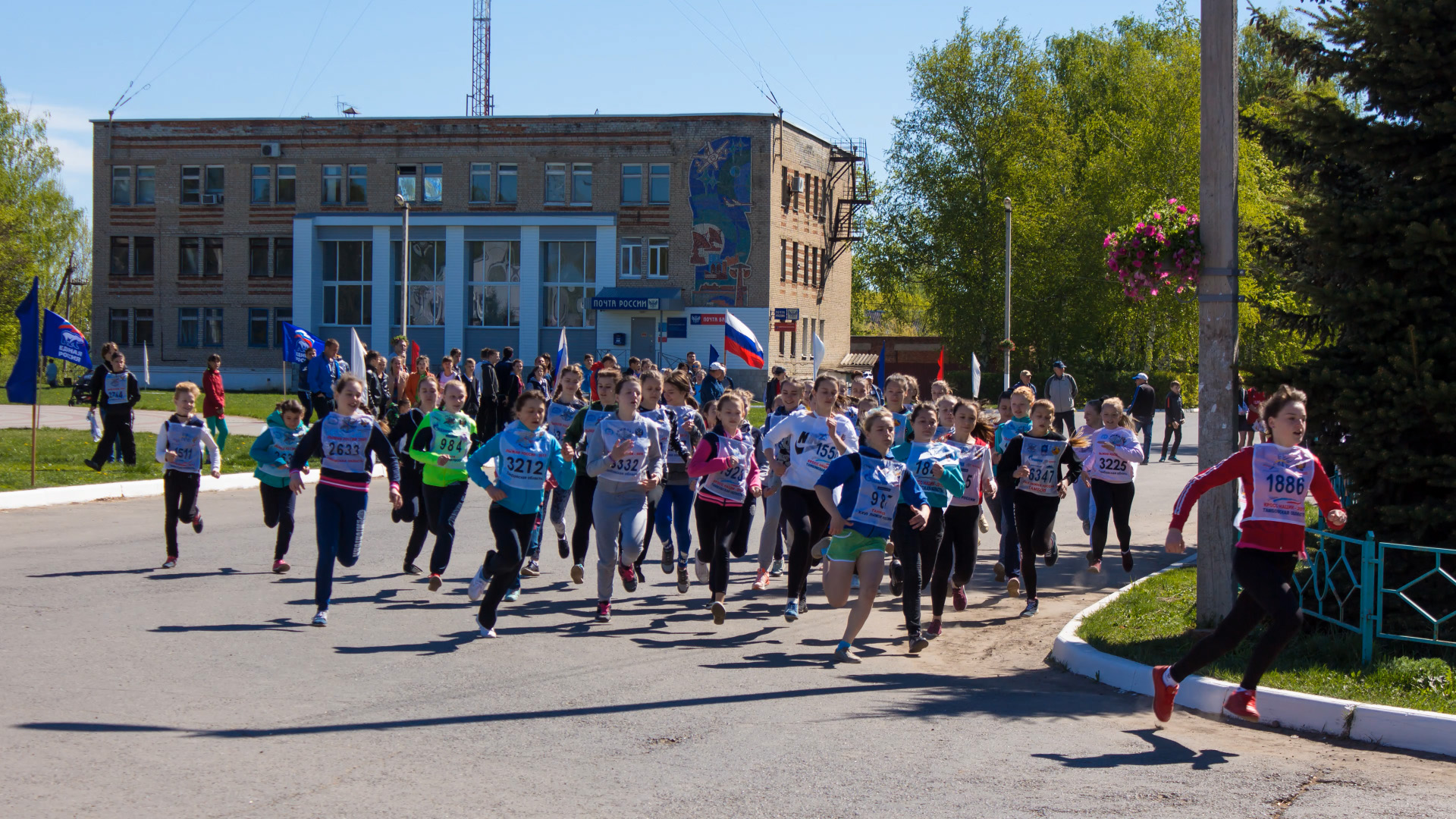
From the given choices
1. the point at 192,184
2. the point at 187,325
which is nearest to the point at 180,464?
the point at 187,325

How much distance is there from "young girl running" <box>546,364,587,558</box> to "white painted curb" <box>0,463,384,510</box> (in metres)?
4.45

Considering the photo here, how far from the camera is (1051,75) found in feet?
208

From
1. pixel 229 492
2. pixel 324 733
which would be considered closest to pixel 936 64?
pixel 229 492

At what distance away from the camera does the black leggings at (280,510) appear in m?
11.2

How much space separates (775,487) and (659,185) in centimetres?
4190

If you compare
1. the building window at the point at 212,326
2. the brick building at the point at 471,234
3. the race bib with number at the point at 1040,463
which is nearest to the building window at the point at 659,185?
the brick building at the point at 471,234

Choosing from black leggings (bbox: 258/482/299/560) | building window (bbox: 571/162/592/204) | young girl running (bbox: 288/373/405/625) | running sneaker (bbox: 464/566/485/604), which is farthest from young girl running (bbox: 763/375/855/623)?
building window (bbox: 571/162/592/204)

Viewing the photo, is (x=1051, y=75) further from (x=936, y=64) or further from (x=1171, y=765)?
(x=1171, y=765)

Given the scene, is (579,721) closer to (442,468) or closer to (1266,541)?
(1266,541)

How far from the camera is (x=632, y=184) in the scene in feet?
171

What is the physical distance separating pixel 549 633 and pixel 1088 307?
4470 centimetres

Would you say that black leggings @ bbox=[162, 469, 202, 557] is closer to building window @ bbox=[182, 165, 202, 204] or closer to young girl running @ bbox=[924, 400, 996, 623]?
young girl running @ bbox=[924, 400, 996, 623]

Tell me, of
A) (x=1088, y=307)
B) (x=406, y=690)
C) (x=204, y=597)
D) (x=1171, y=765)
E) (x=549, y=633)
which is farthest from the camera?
(x=1088, y=307)

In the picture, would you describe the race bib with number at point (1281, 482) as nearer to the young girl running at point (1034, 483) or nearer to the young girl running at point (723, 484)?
the young girl running at point (1034, 483)
